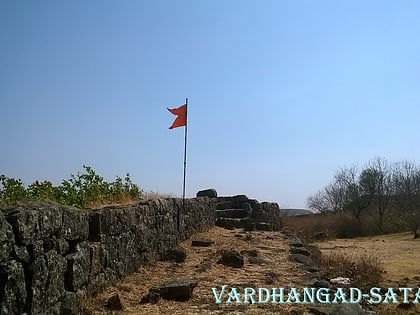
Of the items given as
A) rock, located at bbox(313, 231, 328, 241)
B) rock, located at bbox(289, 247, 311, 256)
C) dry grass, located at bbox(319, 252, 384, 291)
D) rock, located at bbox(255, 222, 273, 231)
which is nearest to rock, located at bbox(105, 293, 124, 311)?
dry grass, located at bbox(319, 252, 384, 291)

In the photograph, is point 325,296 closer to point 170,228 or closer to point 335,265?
point 170,228

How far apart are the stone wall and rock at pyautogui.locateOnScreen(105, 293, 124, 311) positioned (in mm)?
363

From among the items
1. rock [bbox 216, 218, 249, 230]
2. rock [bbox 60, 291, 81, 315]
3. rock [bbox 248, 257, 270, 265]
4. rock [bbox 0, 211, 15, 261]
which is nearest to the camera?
rock [bbox 0, 211, 15, 261]

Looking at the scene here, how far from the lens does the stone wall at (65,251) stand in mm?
4840

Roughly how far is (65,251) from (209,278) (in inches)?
123

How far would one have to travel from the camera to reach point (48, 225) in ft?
18.4

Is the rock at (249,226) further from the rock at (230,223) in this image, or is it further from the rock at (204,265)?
the rock at (204,265)

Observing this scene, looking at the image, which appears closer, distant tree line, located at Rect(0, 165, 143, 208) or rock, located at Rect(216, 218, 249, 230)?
distant tree line, located at Rect(0, 165, 143, 208)

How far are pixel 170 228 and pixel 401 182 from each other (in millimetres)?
45165

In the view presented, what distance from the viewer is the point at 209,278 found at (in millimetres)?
8586

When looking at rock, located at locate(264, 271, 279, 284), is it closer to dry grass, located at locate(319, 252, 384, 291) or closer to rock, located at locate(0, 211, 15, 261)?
dry grass, located at locate(319, 252, 384, 291)

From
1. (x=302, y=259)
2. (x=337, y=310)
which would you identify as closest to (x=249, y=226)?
(x=302, y=259)

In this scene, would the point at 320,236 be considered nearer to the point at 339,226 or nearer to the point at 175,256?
the point at 339,226

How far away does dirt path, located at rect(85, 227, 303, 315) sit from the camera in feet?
21.6
